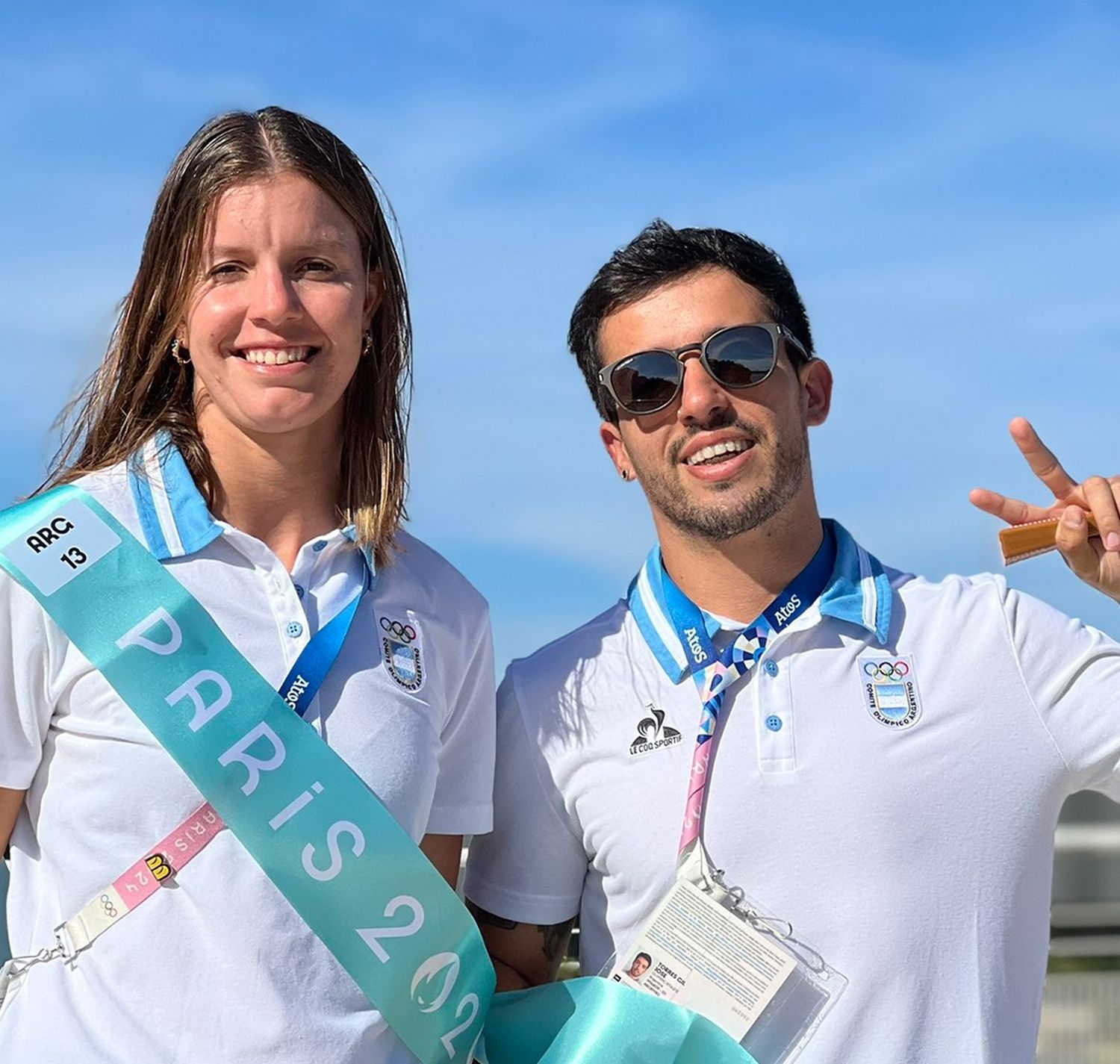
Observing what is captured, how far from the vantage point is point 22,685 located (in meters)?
3.22

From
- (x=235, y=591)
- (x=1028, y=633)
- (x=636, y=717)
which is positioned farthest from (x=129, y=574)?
(x=1028, y=633)

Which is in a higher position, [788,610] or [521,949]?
[788,610]

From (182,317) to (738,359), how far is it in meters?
1.40

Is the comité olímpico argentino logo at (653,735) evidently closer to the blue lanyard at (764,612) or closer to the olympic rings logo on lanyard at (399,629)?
the blue lanyard at (764,612)

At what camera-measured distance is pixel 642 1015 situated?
11.9ft

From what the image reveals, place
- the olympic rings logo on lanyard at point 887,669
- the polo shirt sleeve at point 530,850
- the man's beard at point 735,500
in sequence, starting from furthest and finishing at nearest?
the man's beard at point 735,500 < the polo shirt sleeve at point 530,850 < the olympic rings logo on lanyard at point 887,669

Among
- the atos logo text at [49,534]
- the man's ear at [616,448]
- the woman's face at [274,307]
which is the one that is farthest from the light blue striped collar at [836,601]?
the atos logo text at [49,534]

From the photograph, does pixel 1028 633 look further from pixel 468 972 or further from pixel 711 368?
pixel 468 972

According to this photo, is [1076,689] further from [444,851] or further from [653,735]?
[444,851]

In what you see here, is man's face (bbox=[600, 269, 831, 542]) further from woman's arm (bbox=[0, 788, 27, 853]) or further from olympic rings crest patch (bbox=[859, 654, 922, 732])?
woman's arm (bbox=[0, 788, 27, 853])

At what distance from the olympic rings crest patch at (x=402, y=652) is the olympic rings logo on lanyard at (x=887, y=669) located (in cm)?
109

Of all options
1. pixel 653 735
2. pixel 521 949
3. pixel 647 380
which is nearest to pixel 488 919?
pixel 521 949

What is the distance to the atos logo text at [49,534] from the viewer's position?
336 cm

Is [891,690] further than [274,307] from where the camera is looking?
Yes
